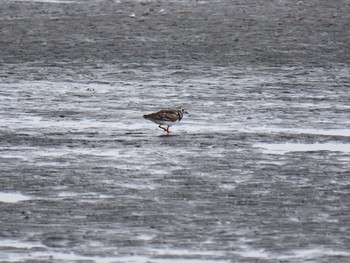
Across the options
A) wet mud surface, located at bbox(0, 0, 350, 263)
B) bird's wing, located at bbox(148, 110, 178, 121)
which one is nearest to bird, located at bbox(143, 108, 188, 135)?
bird's wing, located at bbox(148, 110, 178, 121)

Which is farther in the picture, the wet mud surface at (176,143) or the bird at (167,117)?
the bird at (167,117)

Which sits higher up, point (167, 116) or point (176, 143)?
point (167, 116)

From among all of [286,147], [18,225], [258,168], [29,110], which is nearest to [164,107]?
[29,110]

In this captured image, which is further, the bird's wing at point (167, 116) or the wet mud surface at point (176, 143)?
the bird's wing at point (167, 116)

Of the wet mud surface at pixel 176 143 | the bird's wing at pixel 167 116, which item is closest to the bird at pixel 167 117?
the bird's wing at pixel 167 116

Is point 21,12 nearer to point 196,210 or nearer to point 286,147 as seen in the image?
point 286,147

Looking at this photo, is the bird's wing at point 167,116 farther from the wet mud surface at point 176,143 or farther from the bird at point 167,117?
the wet mud surface at point 176,143

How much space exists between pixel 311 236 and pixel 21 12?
941 inches

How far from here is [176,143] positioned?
15141 millimetres

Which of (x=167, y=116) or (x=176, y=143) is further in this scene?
(x=167, y=116)

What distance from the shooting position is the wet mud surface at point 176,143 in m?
10.3

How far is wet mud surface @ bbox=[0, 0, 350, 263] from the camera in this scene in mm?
10281

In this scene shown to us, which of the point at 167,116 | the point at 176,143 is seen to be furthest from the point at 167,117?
the point at 176,143

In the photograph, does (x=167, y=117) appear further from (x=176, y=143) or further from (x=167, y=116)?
(x=176, y=143)
